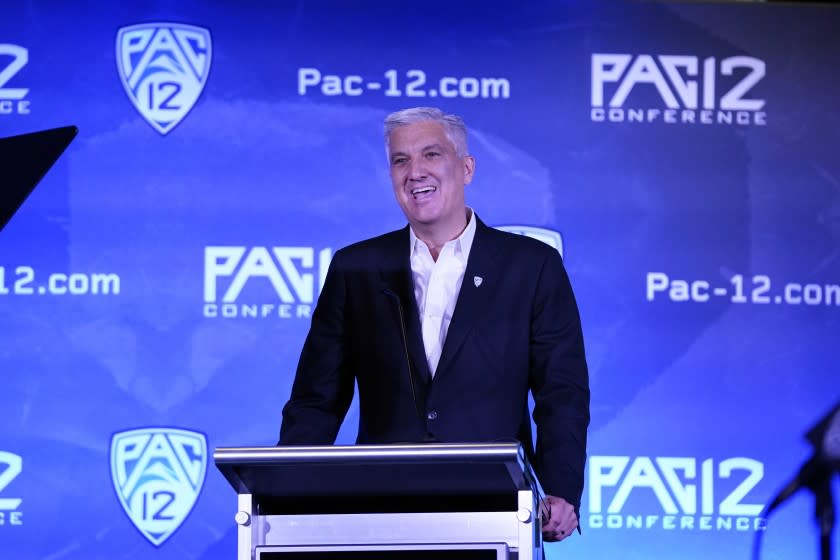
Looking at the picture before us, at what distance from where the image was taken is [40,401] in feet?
14.3

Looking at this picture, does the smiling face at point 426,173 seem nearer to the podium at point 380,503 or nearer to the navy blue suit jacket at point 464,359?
the navy blue suit jacket at point 464,359

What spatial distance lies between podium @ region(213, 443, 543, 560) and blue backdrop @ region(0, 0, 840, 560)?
2.21 metres

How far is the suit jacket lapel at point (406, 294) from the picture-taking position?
9.03ft

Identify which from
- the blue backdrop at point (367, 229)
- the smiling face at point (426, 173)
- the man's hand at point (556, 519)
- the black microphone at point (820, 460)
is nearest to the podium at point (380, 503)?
the man's hand at point (556, 519)

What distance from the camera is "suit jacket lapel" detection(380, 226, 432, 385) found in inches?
108

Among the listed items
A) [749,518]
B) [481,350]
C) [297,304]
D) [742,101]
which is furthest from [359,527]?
[742,101]

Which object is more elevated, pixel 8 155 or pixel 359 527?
pixel 8 155

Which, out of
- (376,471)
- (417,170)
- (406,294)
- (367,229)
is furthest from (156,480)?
(376,471)

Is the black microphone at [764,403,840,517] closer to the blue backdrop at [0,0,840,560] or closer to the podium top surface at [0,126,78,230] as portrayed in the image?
the blue backdrop at [0,0,840,560]

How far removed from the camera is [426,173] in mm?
2896

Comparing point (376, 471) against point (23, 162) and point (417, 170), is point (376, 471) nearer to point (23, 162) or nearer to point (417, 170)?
point (417, 170)

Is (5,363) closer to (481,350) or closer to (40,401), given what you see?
(40,401)

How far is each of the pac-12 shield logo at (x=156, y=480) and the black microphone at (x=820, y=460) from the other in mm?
2073

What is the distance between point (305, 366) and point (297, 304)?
149 centimetres
